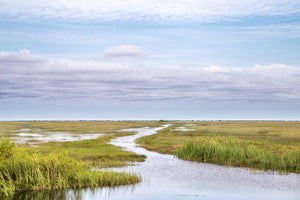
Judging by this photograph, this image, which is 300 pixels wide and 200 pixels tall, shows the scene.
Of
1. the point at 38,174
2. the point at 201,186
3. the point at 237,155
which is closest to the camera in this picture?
the point at 38,174

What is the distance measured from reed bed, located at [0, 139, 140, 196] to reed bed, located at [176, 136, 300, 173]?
1233 cm

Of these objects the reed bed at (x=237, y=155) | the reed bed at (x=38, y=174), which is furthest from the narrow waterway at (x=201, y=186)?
the reed bed at (x=237, y=155)

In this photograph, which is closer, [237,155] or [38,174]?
[38,174]

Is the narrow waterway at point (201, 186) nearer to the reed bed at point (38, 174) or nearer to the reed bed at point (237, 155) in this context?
the reed bed at point (38, 174)

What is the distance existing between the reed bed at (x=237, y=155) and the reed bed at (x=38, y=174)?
12.3 metres

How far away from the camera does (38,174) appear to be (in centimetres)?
1717

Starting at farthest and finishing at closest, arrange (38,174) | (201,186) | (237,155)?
(237,155), (201,186), (38,174)

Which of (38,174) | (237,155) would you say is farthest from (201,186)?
(38,174)

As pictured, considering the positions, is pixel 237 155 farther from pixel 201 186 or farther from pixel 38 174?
pixel 38 174

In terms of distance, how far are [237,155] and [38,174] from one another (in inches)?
690

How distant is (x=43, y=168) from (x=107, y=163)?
32.8 feet

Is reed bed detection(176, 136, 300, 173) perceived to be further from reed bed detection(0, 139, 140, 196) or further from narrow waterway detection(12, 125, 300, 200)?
reed bed detection(0, 139, 140, 196)

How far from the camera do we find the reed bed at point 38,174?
56.1 ft

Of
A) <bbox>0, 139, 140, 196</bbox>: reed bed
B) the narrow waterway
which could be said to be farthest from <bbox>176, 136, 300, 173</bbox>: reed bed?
<bbox>0, 139, 140, 196</bbox>: reed bed
